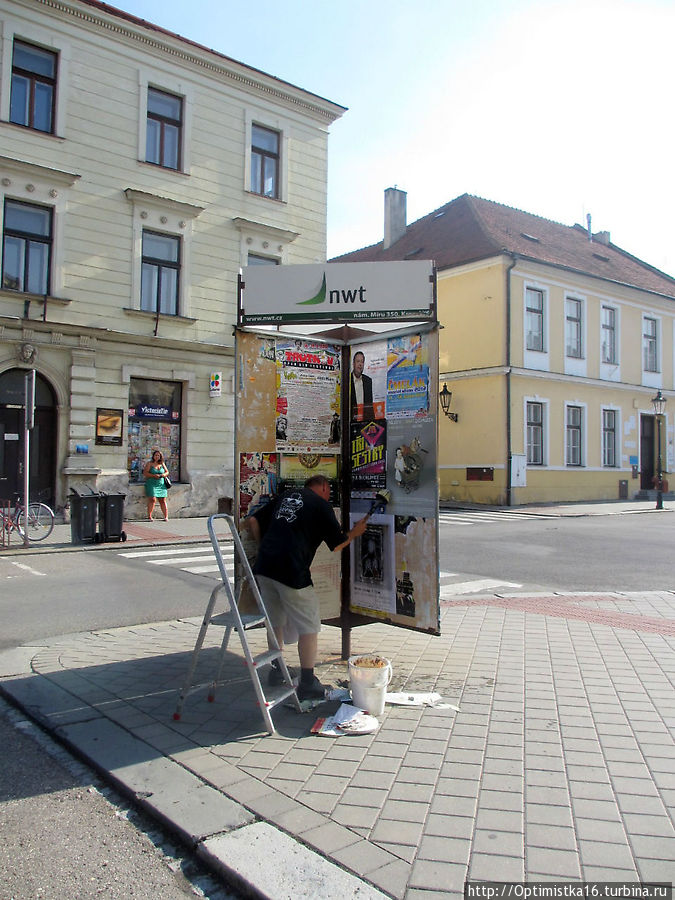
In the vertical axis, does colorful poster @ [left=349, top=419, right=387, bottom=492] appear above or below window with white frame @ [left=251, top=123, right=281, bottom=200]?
below

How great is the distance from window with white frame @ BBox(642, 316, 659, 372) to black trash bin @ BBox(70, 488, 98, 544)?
84.0ft

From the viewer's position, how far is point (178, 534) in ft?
50.0

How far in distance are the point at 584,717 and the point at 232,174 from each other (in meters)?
18.7

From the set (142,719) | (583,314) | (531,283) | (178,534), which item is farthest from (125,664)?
(583,314)

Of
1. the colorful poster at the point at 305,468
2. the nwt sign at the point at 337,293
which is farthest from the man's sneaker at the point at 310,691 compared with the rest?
the nwt sign at the point at 337,293

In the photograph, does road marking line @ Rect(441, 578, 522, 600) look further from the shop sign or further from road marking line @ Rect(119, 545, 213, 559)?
the shop sign

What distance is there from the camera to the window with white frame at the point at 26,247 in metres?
16.4

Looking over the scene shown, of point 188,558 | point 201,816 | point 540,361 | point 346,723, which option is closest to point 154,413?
point 188,558

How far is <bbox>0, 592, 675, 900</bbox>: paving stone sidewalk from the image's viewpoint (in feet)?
9.20

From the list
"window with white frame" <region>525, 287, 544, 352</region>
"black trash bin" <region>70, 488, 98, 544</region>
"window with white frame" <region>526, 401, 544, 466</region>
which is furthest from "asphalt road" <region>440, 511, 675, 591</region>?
"window with white frame" <region>525, 287, 544, 352</region>

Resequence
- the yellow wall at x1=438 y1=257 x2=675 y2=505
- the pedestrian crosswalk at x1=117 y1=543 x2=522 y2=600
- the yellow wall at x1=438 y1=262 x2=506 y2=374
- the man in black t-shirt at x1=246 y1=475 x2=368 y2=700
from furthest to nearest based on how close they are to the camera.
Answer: the yellow wall at x1=438 y1=262 x2=506 y2=374
the yellow wall at x1=438 y1=257 x2=675 y2=505
the pedestrian crosswalk at x1=117 y1=543 x2=522 y2=600
the man in black t-shirt at x1=246 y1=475 x2=368 y2=700

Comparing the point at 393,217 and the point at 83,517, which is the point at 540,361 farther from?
the point at 83,517

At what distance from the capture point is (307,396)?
5.66 m

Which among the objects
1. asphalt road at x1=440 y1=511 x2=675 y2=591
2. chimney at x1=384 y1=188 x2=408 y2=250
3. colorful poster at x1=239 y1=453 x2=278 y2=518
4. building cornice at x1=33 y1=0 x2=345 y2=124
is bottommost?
asphalt road at x1=440 y1=511 x2=675 y2=591
